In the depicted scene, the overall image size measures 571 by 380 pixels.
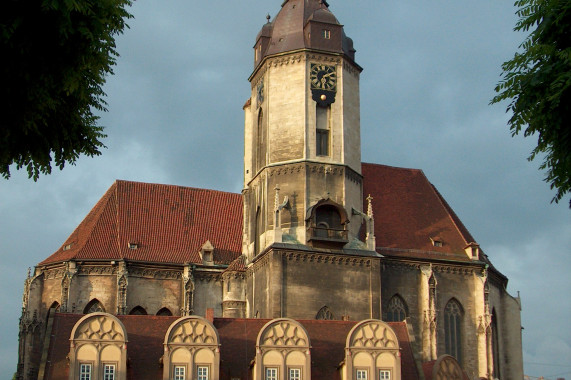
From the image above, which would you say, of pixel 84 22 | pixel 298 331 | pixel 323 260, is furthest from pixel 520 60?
pixel 323 260

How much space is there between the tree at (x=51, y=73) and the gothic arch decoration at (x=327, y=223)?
2783 cm

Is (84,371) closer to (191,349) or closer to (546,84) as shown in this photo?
(191,349)

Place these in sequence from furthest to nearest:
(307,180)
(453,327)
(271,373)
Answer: (453,327) < (307,180) < (271,373)

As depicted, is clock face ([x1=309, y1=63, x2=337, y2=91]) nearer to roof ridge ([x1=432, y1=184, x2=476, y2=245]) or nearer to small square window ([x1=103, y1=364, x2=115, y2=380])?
roof ridge ([x1=432, y1=184, x2=476, y2=245])

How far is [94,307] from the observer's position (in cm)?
4806

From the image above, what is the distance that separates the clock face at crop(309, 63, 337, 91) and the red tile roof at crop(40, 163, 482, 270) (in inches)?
277

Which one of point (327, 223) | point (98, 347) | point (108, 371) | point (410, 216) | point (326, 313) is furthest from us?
point (410, 216)

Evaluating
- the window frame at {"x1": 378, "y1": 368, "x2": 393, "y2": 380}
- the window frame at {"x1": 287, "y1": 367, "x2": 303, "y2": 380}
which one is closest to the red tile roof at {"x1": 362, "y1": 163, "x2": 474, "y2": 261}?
the window frame at {"x1": 378, "y1": 368, "x2": 393, "y2": 380}

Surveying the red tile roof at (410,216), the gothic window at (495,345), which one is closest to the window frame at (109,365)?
the red tile roof at (410,216)

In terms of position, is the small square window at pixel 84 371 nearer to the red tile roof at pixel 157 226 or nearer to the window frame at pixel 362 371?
the window frame at pixel 362 371

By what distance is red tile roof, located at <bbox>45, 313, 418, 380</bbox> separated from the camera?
34750 mm

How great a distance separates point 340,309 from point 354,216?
5.42 m

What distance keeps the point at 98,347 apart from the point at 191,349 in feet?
11.3

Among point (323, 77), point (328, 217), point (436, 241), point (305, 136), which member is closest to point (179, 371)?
point (328, 217)
